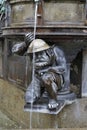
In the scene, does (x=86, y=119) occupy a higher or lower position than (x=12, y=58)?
lower

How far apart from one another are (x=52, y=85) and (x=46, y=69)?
0.84 ft

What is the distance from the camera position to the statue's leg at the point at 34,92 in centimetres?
549

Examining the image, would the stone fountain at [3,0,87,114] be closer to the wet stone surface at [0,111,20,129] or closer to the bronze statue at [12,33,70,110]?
the bronze statue at [12,33,70,110]

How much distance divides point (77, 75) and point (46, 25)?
0.97m

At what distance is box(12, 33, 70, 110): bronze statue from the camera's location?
548 cm

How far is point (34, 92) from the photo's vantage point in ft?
18.2

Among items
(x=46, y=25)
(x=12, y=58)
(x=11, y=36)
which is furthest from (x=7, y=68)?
(x=46, y=25)

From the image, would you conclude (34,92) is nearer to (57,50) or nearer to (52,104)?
(52,104)

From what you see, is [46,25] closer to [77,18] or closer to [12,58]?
[77,18]

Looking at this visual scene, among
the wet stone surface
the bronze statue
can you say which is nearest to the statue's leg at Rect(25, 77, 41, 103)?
the bronze statue

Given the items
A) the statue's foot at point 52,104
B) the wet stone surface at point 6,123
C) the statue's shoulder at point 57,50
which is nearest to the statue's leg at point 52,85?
the statue's foot at point 52,104

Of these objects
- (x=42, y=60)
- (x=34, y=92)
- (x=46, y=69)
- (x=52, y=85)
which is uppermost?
(x=42, y=60)

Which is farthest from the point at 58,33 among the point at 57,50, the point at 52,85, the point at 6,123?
the point at 6,123

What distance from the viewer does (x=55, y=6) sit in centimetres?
575
